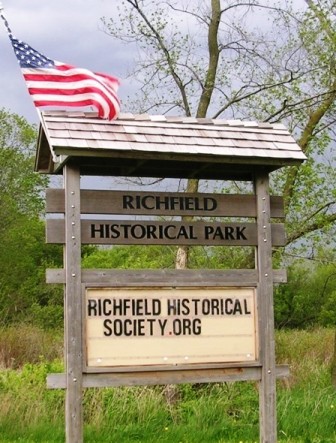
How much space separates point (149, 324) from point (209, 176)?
6.12 feet

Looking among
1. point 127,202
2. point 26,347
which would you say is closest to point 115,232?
point 127,202

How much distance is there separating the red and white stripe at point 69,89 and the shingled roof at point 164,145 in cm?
11

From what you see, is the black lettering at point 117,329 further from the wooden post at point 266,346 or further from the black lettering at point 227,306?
the wooden post at point 266,346

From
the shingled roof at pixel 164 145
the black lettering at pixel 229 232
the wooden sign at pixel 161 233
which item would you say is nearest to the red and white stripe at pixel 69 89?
the shingled roof at pixel 164 145

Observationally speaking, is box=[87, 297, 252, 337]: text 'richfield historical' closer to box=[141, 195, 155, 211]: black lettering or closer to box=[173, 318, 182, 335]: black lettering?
box=[173, 318, 182, 335]: black lettering

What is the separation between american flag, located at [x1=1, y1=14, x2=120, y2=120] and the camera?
24.7 feet

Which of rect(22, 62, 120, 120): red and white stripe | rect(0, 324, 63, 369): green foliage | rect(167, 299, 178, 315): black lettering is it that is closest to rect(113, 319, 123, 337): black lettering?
rect(167, 299, 178, 315): black lettering

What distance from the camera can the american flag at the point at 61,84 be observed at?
7.52m

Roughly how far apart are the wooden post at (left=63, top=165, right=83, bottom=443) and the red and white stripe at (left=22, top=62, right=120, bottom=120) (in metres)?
0.94

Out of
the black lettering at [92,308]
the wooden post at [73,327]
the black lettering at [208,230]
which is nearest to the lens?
the wooden post at [73,327]

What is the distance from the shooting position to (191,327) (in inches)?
299

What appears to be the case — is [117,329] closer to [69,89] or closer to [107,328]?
[107,328]

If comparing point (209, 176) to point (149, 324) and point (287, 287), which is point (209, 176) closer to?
point (149, 324)

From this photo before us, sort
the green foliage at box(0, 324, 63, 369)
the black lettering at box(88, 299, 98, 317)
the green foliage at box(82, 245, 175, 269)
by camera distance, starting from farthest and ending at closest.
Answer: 1. the green foliage at box(82, 245, 175, 269)
2. the green foliage at box(0, 324, 63, 369)
3. the black lettering at box(88, 299, 98, 317)
